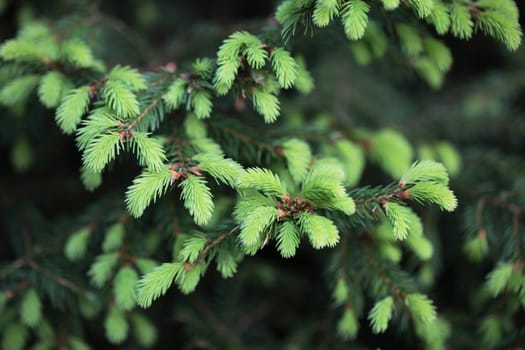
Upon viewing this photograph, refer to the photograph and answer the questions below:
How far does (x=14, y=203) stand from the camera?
6.44 feet

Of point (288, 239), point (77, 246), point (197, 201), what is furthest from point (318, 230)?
point (77, 246)

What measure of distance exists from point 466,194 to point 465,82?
132cm

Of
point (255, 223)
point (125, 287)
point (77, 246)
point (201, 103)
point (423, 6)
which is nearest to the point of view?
point (255, 223)

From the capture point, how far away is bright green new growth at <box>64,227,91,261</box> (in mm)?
1527

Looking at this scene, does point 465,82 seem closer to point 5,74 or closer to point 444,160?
point 444,160

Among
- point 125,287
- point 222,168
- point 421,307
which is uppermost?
point 222,168

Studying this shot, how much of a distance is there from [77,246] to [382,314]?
951 mm

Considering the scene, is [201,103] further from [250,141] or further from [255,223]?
[255,223]

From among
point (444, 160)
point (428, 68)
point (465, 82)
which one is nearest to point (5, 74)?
point (428, 68)

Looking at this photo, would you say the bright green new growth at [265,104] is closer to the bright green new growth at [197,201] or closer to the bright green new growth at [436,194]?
the bright green new growth at [197,201]

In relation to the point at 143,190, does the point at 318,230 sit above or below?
below

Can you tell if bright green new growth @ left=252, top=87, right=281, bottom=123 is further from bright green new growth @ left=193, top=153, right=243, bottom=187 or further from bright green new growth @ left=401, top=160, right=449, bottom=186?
bright green new growth @ left=401, top=160, right=449, bottom=186

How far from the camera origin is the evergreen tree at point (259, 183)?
118cm

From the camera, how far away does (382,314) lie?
1306 millimetres
